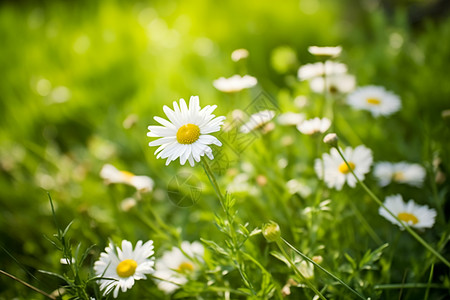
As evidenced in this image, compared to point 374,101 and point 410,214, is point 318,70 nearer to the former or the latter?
point 374,101

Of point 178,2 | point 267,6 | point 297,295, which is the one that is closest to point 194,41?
point 267,6

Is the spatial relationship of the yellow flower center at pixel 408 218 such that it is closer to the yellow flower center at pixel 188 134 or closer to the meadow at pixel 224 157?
the meadow at pixel 224 157

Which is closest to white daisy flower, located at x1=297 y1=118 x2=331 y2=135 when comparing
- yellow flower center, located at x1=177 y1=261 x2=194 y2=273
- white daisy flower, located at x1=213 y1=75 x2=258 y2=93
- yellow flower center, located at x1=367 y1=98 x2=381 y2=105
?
white daisy flower, located at x1=213 y1=75 x2=258 y2=93

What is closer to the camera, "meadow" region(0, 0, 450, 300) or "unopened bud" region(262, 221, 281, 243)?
"unopened bud" region(262, 221, 281, 243)

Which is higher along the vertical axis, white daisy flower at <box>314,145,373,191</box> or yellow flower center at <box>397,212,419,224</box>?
white daisy flower at <box>314,145,373,191</box>

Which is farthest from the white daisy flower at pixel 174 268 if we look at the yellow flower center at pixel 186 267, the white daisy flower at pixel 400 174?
the white daisy flower at pixel 400 174

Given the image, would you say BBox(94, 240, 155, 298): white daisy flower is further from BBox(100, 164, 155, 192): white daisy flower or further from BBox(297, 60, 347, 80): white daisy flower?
BBox(297, 60, 347, 80): white daisy flower

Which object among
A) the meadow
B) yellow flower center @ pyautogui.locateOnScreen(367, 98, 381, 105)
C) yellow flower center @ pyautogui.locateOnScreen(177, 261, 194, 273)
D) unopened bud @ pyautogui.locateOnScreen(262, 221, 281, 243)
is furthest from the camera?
yellow flower center @ pyautogui.locateOnScreen(367, 98, 381, 105)
